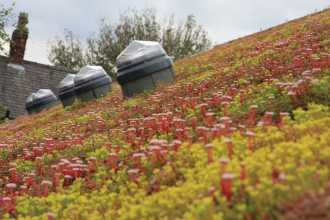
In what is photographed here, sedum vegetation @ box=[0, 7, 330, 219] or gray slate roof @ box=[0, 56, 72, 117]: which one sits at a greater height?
gray slate roof @ box=[0, 56, 72, 117]

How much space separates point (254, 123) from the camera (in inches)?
357

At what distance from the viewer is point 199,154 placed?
7.40 meters

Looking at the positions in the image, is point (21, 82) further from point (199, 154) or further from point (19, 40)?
point (199, 154)

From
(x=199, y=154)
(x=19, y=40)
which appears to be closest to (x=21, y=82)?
(x=19, y=40)

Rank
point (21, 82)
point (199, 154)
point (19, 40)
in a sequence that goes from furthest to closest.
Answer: point (21, 82)
point (19, 40)
point (199, 154)

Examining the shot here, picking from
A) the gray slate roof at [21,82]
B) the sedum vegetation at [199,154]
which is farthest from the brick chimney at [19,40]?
the sedum vegetation at [199,154]

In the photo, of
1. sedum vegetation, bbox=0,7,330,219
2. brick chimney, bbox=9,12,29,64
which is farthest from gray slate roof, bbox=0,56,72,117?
sedum vegetation, bbox=0,7,330,219

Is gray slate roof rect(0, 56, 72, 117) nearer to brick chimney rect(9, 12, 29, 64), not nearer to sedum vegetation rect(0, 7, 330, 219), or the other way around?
brick chimney rect(9, 12, 29, 64)

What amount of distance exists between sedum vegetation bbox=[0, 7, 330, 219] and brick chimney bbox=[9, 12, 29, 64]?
81.7ft

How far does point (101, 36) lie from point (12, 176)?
45.1 metres

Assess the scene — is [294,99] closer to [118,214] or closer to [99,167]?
[99,167]

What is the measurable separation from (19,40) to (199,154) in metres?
35.6

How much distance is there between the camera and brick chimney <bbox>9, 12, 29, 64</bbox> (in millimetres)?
41031

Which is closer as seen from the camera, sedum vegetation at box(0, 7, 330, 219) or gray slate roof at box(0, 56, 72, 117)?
sedum vegetation at box(0, 7, 330, 219)
